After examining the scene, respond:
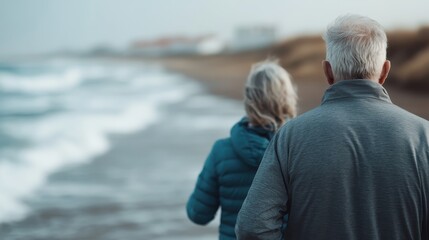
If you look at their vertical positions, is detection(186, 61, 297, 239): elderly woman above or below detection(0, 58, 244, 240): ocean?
below

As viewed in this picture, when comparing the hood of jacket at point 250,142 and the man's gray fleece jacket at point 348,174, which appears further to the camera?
the hood of jacket at point 250,142

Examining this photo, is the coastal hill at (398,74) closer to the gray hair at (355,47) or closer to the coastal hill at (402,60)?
the coastal hill at (402,60)

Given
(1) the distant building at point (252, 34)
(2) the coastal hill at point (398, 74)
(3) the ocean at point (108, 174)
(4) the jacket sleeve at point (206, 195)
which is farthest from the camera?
(1) the distant building at point (252, 34)

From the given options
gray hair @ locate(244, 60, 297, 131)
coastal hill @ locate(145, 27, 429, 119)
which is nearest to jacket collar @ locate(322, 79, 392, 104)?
gray hair @ locate(244, 60, 297, 131)

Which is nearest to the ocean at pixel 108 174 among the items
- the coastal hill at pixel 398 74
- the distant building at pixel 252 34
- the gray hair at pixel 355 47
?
the coastal hill at pixel 398 74

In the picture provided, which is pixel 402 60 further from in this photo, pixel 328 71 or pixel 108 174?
pixel 328 71

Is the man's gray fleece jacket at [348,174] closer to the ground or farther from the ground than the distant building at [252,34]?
closer to the ground

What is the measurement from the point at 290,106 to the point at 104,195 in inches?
222

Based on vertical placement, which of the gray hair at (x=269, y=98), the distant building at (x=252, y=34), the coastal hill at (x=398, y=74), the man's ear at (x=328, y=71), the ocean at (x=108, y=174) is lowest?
the man's ear at (x=328, y=71)

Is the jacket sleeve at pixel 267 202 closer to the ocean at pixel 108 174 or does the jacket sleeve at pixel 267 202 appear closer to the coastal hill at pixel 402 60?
the ocean at pixel 108 174

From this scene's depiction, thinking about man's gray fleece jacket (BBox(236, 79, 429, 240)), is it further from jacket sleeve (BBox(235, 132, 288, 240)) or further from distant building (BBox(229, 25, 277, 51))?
distant building (BBox(229, 25, 277, 51))

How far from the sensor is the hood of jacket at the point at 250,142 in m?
3.30

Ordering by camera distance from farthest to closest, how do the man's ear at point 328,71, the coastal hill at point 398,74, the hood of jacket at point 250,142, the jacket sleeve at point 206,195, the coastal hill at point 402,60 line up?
the coastal hill at point 402,60 < the coastal hill at point 398,74 < the jacket sleeve at point 206,195 < the hood of jacket at point 250,142 < the man's ear at point 328,71

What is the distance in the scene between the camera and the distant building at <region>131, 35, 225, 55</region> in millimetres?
114125
